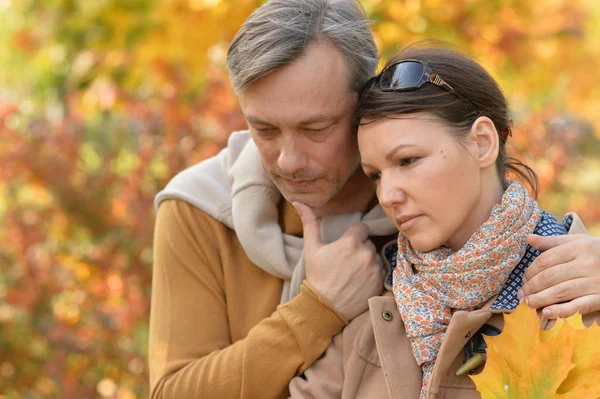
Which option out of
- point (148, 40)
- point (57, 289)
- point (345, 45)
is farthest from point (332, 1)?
point (57, 289)

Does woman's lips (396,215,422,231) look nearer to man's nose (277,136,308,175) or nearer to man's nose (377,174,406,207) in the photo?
man's nose (377,174,406,207)

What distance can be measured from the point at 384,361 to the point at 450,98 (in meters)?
0.71

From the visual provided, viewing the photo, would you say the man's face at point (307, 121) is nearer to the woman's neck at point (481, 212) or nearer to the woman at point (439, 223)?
the woman at point (439, 223)

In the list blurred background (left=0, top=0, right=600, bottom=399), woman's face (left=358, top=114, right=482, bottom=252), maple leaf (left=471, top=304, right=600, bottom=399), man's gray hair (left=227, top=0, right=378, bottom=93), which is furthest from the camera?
blurred background (left=0, top=0, right=600, bottom=399)

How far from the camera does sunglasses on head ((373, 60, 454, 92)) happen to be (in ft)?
7.36

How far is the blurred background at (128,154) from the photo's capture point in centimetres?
429

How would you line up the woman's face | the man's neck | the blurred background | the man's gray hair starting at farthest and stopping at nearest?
1. the blurred background
2. the man's neck
3. the man's gray hair
4. the woman's face

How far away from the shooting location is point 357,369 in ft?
7.67

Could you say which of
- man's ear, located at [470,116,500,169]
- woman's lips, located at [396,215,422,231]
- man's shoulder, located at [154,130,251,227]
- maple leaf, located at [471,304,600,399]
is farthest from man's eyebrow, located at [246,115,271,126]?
maple leaf, located at [471,304,600,399]

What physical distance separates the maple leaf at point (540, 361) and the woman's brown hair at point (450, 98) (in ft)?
1.80

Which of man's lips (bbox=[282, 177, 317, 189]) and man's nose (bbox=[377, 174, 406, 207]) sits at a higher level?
man's nose (bbox=[377, 174, 406, 207])

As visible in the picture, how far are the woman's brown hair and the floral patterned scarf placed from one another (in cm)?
18

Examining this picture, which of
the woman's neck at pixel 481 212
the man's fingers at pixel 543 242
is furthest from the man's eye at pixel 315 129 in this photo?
the man's fingers at pixel 543 242

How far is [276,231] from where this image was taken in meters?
2.63
